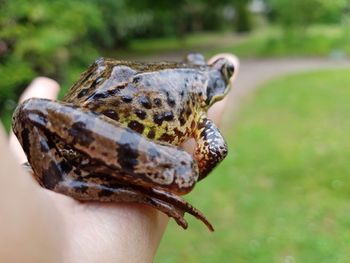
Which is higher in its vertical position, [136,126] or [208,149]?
[136,126]

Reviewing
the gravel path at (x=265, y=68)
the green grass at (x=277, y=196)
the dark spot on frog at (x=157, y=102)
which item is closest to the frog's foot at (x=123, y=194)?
the dark spot on frog at (x=157, y=102)

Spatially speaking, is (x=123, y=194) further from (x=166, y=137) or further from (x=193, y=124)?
(x=193, y=124)

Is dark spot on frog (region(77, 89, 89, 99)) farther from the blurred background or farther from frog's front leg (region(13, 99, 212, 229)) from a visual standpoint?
the blurred background

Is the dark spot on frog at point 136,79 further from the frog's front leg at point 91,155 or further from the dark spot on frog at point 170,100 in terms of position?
the frog's front leg at point 91,155

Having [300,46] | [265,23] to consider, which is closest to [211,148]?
→ [300,46]

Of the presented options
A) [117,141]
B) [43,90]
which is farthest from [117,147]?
[43,90]

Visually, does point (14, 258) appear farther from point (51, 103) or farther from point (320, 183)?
point (320, 183)

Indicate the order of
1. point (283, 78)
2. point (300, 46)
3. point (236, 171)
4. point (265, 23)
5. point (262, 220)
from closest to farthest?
point (262, 220), point (236, 171), point (283, 78), point (300, 46), point (265, 23)
